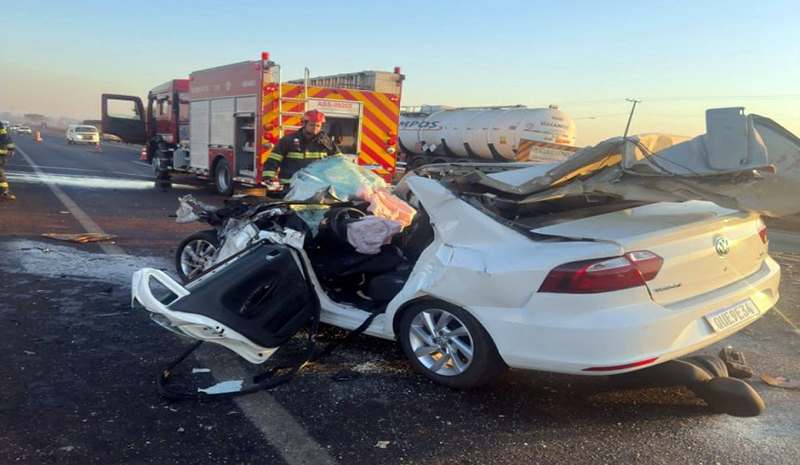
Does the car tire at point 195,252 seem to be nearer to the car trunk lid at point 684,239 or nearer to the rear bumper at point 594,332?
the rear bumper at point 594,332

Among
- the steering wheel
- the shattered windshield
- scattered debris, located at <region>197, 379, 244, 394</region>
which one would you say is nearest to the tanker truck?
the shattered windshield

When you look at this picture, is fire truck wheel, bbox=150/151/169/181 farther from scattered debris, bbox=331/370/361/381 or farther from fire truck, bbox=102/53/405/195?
scattered debris, bbox=331/370/361/381

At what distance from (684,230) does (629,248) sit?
44cm

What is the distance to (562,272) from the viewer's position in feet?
9.79

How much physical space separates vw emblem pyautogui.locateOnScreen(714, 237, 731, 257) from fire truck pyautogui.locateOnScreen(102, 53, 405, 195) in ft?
30.0

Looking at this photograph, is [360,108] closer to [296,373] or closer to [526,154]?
[526,154]

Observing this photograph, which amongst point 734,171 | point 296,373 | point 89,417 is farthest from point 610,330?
point 89,417

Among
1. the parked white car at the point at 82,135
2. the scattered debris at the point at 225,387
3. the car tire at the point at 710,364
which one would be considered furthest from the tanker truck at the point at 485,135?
the parked white car at the point at 82,135

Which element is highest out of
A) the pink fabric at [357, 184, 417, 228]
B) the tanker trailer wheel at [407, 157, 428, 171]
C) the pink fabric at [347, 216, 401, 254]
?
the pink fabric at [357, 184, 417, 228]

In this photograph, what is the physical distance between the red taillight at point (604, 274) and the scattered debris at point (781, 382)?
1551 mm

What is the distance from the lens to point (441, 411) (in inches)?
130

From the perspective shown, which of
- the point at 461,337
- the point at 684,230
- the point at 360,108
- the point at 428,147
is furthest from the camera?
the point at 428,147

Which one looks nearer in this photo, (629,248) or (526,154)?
(629,248)

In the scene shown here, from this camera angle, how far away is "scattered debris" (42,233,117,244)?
24.9 feet
